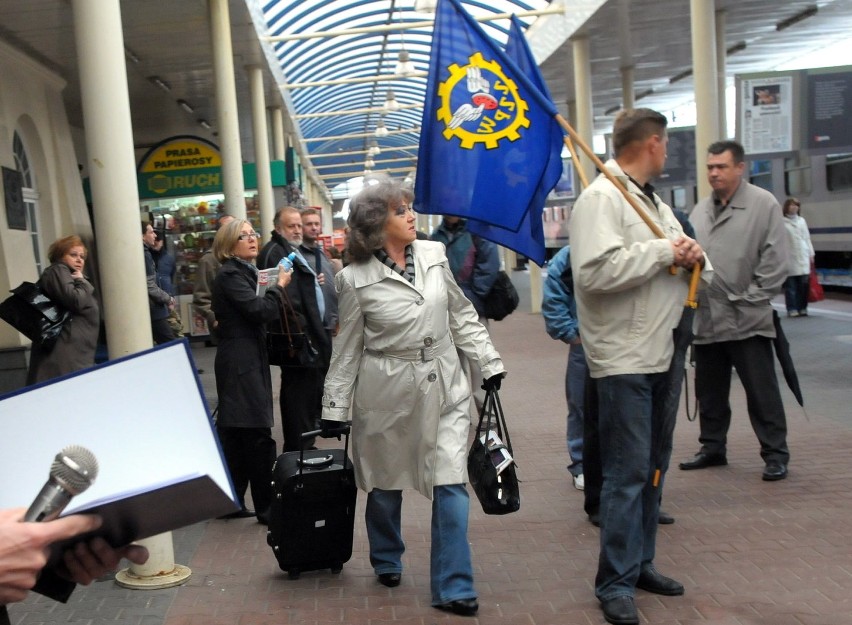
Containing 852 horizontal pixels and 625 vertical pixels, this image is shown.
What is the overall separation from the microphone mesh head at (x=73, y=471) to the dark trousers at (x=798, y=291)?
17.3m

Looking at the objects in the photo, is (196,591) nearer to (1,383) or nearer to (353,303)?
(353,303)

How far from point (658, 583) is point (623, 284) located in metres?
1.46

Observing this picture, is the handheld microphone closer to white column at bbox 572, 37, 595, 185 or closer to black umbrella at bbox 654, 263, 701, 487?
black umbrella at bbox 654, 263, 701, 487

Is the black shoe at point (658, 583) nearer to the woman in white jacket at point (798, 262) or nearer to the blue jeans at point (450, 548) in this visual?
the blue jeans at point (450, 548)

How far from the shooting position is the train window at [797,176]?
22.3 meters

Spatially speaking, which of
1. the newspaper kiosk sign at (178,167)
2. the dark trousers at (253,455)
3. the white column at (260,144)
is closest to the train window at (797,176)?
the white column at (260,144)

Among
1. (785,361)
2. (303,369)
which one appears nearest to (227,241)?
(303,369)

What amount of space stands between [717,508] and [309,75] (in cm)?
2362

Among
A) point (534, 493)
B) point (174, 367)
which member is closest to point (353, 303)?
point (534, 493)

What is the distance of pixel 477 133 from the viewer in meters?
5.41

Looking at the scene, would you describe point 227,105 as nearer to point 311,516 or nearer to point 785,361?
point 785,361

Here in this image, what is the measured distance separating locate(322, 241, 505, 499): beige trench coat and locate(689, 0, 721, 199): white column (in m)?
8.44

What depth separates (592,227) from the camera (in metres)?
4.63

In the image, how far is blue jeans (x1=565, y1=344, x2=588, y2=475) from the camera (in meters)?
7.00
